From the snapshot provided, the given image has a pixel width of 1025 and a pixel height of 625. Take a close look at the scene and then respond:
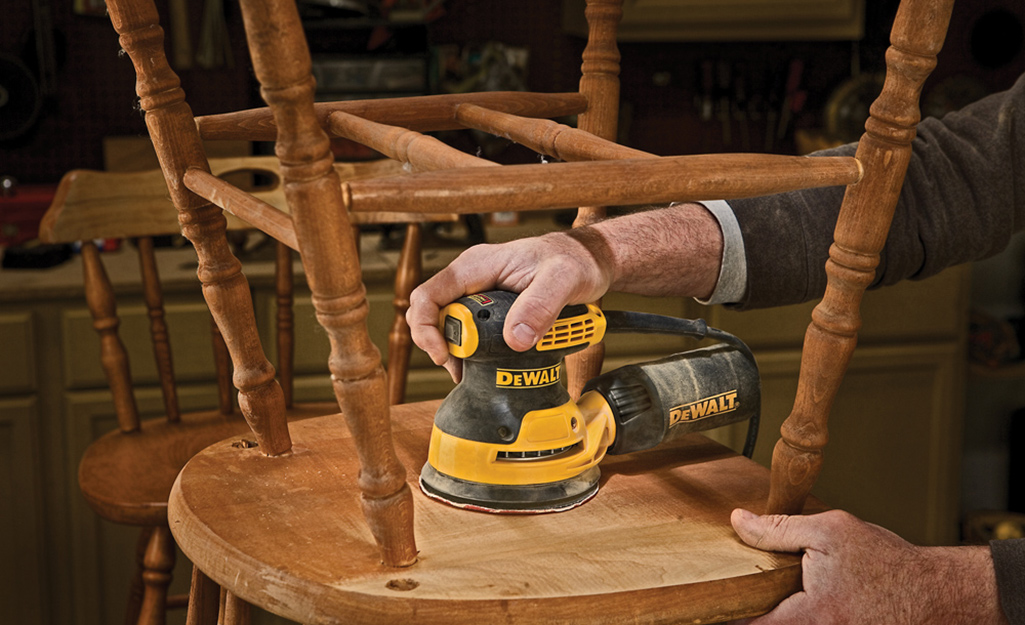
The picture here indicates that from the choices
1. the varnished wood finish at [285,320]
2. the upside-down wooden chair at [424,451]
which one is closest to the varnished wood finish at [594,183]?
the upside-down wooden chair at [424,451]

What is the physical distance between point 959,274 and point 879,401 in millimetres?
371

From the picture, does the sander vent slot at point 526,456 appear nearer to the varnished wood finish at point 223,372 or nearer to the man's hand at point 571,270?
the man's hand at point 571,270

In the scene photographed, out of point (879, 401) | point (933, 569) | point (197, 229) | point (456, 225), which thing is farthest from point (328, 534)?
point (879, 401)

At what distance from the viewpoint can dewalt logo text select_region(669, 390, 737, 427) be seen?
0.86 metres

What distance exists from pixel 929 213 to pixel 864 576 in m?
0.51

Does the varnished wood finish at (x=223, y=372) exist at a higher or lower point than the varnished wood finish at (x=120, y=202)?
lower

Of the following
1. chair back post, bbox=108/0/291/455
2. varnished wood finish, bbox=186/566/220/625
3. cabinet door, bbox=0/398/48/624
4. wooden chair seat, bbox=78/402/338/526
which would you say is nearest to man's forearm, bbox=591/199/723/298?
chair back post, bbox=108/0/291/455

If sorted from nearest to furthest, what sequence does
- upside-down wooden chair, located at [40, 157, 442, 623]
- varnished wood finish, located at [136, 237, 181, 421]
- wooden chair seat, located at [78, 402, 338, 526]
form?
1. wooden chair seat, located at [78, 402, 338, 526]
2. upside-down wooden chair, located at [40, 157, 442, 623]
3. varnished wood finish, located at [136, 237, 181, 421]

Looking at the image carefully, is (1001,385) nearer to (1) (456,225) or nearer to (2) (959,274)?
(2) (959,274)

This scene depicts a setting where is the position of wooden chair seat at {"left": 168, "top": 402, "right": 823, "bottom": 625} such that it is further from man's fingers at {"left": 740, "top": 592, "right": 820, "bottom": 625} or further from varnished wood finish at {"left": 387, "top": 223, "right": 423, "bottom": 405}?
varnished wood finish at {"left": 387, "top": 223, "right": 423, "bottom": 405}

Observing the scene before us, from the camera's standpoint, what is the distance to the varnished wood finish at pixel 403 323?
1497 mm

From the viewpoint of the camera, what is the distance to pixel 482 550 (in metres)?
0.71

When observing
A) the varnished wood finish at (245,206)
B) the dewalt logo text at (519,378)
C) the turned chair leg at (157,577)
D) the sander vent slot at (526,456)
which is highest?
the varnished wood finish at (245,206)

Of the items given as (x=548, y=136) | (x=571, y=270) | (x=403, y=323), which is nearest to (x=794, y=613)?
(x=571, y=270)
